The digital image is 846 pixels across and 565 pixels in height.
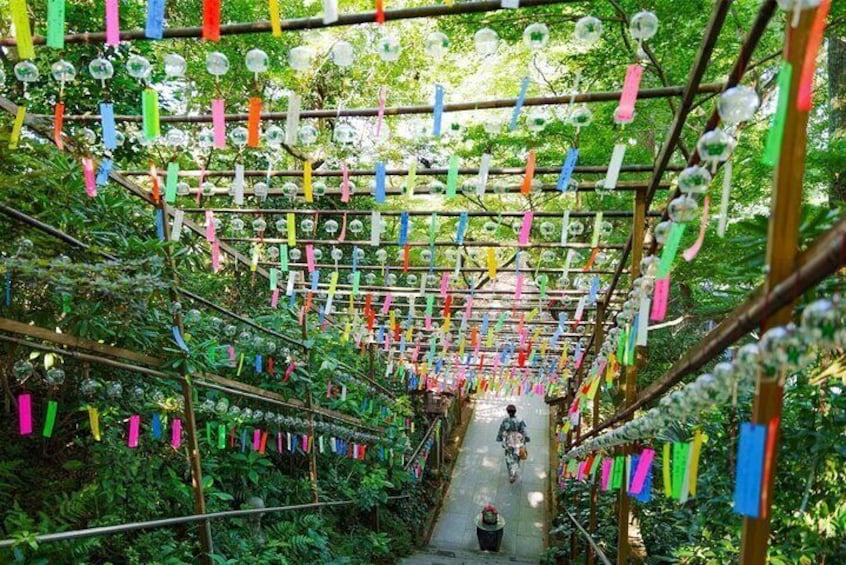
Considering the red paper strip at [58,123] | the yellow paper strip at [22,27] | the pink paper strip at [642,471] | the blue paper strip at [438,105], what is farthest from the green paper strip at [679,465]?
the red paper strip at [58,123]

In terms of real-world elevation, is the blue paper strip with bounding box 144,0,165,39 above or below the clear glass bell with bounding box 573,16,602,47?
below

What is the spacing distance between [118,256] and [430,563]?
594cm

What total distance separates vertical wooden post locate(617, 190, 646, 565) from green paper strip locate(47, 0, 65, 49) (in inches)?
110

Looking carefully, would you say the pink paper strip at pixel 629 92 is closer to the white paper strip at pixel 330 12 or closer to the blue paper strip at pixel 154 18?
the white paper strip at pixel 330 12

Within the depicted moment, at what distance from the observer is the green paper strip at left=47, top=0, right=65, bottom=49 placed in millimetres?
1739

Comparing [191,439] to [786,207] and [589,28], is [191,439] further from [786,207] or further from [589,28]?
[786,207]

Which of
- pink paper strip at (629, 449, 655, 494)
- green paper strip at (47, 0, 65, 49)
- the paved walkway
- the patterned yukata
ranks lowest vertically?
A: the paved walkway

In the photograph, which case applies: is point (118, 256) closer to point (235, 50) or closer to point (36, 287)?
point (36, 287)

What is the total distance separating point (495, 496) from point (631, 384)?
7.98m

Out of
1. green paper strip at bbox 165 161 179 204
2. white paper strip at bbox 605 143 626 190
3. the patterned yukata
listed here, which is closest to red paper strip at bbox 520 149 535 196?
white paper strip at bbox 605 143 626 190

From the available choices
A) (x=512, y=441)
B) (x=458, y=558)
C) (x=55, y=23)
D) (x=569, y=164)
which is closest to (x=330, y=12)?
(x=55, y=23)

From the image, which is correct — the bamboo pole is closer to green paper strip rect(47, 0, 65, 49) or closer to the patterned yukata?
green paper strip rect(47, 0, 65, 49)

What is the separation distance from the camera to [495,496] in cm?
1052

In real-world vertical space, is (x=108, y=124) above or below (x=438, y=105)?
below
